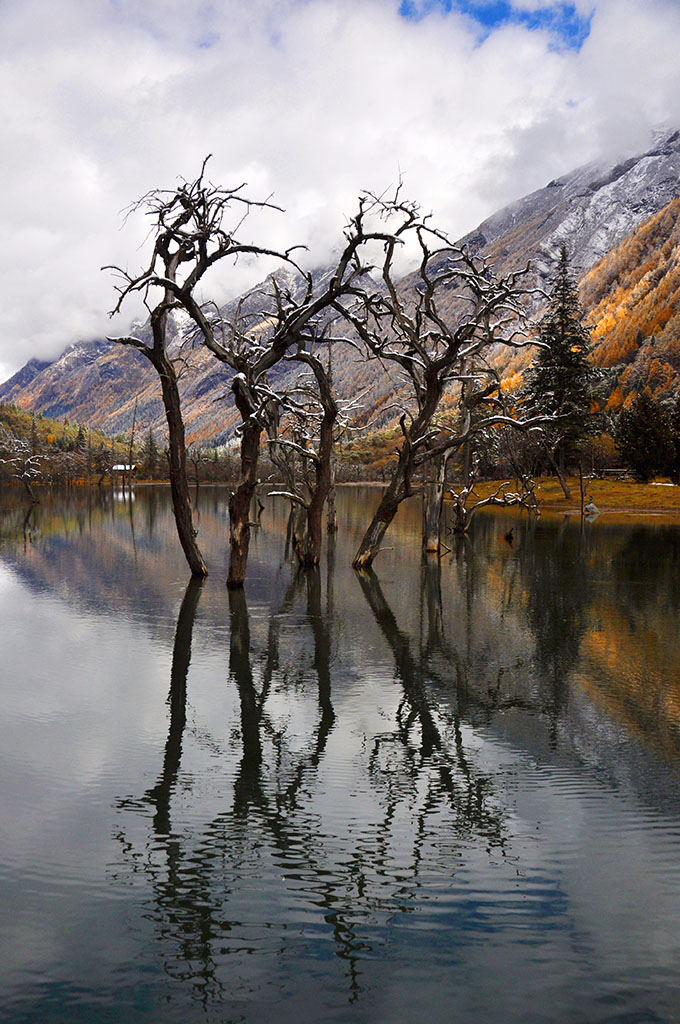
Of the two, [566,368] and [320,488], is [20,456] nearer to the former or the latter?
[566,368]

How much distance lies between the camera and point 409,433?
23484 millimetres

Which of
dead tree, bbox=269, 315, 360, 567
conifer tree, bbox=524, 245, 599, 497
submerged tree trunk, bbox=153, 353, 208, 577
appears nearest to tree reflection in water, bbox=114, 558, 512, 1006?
submerged tree trunk, bbox=153, 353, 208, 577

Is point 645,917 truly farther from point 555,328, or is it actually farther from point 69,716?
point 555,328

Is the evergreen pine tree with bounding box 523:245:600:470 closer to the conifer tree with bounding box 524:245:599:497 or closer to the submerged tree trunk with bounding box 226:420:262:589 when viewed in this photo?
the conifer tree with bounding box 524:245:599:497

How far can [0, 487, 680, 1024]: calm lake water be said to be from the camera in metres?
4.86

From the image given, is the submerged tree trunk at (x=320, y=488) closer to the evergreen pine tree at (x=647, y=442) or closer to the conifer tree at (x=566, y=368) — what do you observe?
the conifer tree at (x=566, y=368)

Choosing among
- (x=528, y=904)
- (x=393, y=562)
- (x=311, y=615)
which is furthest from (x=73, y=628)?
(x=393, y=562)

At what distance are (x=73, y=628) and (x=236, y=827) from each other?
9602mm

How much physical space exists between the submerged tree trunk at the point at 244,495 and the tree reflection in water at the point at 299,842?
29.7 ft

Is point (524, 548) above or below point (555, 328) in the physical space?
below

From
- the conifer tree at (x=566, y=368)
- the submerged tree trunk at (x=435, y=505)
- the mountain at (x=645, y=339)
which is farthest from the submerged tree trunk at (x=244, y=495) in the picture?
the mountain at (x=645, y=339)

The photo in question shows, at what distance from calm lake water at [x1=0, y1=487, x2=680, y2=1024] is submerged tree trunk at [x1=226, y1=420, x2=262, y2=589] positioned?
392 cm

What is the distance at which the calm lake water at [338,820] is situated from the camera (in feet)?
15.9

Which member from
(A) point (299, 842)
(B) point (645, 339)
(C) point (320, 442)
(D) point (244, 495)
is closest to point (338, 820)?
(A) point (299, 842)
